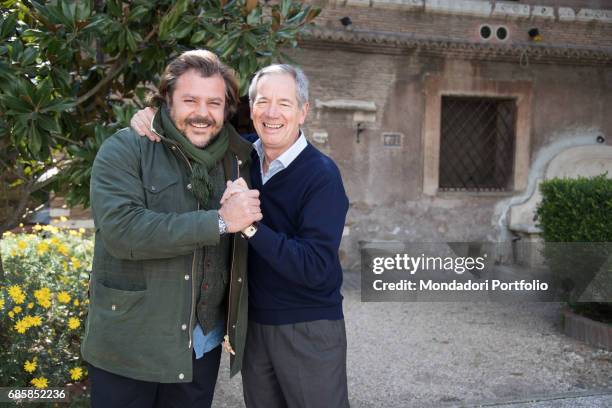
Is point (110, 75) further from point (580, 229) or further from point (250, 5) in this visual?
point (580, 229)

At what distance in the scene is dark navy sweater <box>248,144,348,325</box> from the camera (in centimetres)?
213

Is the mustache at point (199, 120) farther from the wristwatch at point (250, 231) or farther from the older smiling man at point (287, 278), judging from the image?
the wristwatch at point (250, 231)

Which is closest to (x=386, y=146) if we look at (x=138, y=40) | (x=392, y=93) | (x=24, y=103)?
(x=392, y=93)

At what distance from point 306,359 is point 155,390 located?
607mm

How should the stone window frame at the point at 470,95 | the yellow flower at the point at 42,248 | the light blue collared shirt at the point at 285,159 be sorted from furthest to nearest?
the stone window frame at the point at 470,95
the yellow flower at the point at 42,248
the light blue collared shirt at the point at 285,159

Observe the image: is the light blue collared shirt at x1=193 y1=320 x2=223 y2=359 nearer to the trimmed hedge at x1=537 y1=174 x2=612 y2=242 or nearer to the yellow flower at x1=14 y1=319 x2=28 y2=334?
the yellow flower at x1=14 y1=319 x2=28 y2=334

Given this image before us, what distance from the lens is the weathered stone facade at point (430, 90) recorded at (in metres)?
8.77

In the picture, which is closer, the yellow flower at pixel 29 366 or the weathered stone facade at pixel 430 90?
the yellow flower at pixel 29 366

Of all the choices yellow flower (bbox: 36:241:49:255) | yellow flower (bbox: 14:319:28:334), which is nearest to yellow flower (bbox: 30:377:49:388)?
yellow flower (bbox: 14:319:28:334)

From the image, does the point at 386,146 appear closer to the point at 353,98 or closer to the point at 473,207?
the point at 353,98

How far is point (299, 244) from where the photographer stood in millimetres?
2156

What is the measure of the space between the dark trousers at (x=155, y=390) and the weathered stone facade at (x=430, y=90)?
21.2ft

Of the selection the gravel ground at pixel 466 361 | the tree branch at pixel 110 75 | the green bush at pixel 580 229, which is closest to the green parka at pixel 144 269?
the tree branch at pixel 110 75

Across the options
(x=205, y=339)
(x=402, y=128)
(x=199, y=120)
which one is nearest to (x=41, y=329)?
(x=205, y=339)
